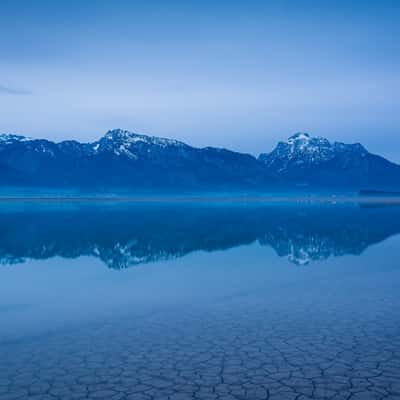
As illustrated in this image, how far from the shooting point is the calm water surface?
9219mm

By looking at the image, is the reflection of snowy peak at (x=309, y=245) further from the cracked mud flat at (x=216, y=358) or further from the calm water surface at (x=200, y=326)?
the cracked mud flat at (x=216, y=358)

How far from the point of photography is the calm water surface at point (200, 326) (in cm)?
922

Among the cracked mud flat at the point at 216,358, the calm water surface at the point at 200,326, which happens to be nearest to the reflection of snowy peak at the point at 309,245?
the calm water surface at the point at 200,326

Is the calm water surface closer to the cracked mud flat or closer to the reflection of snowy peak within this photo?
the cracked mud flat

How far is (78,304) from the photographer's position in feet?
52.7

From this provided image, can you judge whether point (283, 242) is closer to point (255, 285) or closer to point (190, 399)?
point (255, 285)

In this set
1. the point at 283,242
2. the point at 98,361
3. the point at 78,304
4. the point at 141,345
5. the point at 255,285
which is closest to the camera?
the point at 98,361

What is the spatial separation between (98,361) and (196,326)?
11.1 ft

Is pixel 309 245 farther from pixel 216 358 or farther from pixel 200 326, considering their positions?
pixel 216 358

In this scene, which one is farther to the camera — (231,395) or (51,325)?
(51,325)

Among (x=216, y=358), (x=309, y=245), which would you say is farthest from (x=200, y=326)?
(x=309, y=245)

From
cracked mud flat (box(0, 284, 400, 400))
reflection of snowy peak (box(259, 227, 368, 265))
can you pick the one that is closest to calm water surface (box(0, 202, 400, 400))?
cracked mud flat (box(0, 284, 400, 400))

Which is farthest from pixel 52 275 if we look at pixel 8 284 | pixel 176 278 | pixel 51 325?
pixel 51 325

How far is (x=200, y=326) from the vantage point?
1319 cm
